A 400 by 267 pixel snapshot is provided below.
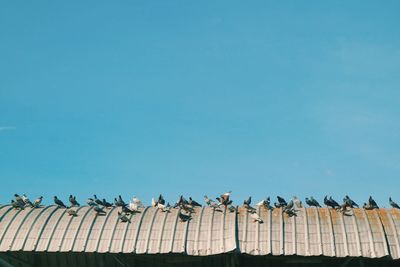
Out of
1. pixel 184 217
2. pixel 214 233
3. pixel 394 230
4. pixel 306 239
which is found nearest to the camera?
pixel 306 239

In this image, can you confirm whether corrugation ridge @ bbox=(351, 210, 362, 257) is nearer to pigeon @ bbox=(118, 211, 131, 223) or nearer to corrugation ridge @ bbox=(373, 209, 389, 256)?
corrugation ridge @ bbox=(373, 209, 389, 256)

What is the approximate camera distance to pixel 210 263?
44.8 meters

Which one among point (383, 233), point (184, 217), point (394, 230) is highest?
point (184, 217)

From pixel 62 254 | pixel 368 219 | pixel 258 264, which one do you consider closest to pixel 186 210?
pixel 258 264

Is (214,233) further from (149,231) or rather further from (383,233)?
(383,233)

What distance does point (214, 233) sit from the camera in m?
43.4

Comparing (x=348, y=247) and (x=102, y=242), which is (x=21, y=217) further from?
(x=348, y=247)

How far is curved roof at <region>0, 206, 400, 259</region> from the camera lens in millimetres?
42031

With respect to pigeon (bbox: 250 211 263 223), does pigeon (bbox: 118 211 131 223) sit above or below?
below

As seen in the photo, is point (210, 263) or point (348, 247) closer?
point (348, 247)

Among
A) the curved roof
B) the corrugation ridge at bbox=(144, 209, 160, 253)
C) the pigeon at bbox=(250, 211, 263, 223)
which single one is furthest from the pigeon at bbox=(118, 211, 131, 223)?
the pigeon at bbox=(250, 211, 263, 223)

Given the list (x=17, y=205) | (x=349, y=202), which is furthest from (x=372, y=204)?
(x=17, y=205)

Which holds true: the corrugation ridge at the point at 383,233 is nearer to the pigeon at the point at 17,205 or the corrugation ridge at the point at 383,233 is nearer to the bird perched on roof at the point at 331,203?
the bird perched on roof at the point at 331,203

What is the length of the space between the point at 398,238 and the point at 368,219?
8.15 ft
